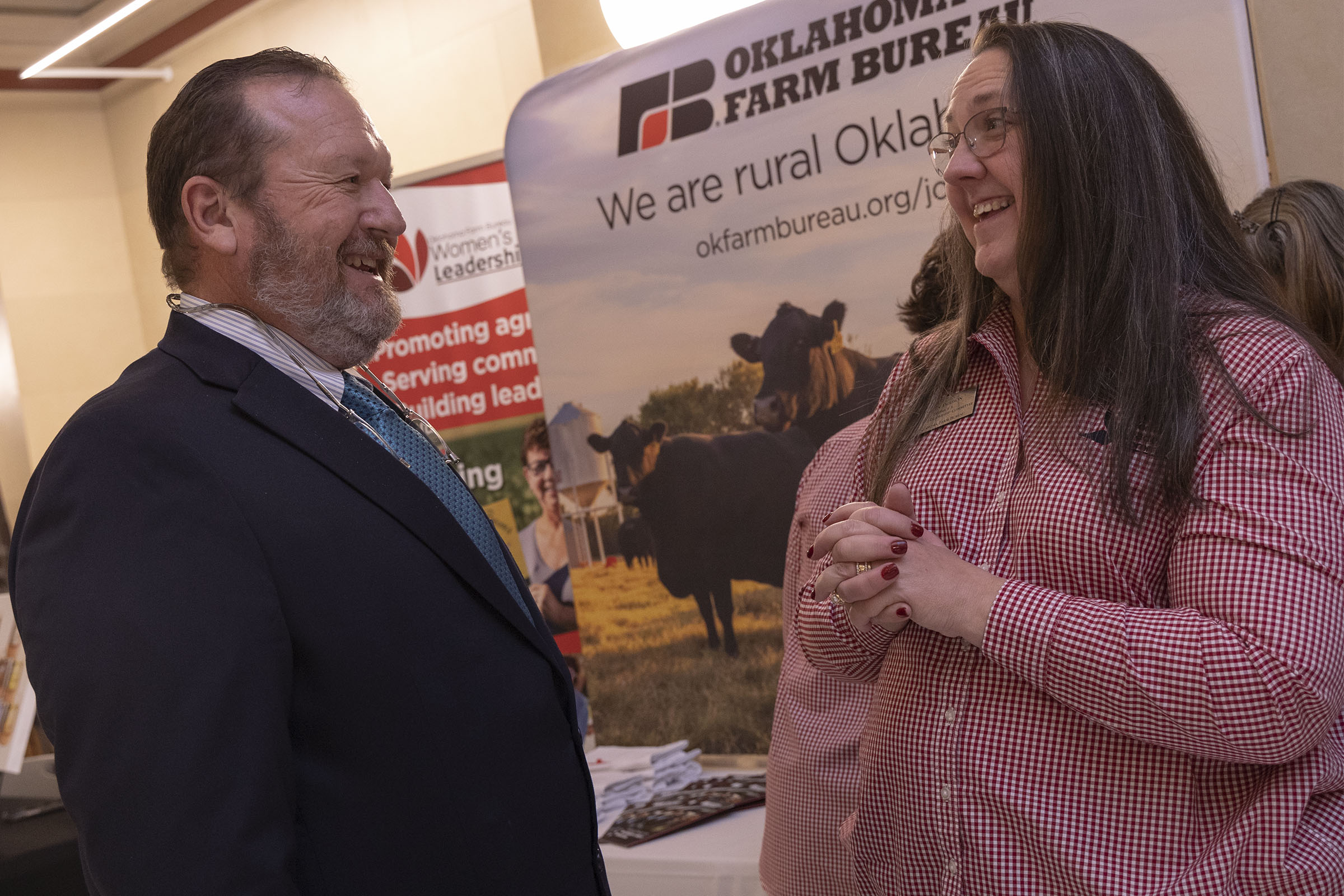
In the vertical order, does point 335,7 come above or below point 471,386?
above

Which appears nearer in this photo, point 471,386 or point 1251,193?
point 1251,193

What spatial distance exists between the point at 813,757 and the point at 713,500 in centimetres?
106

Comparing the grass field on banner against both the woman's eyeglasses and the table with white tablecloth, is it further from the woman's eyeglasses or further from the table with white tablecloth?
the woman's eyeglasses

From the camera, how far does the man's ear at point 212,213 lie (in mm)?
1438

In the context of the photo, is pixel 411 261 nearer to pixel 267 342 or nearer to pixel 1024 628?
pixel 267 342

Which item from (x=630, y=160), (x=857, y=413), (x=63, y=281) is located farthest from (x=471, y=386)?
(x=63, y=281)

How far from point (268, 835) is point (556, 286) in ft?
7.59

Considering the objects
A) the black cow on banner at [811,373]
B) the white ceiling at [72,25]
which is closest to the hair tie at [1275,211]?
the black cow on banner at [811,373]

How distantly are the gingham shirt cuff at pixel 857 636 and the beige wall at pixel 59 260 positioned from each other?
758 cm

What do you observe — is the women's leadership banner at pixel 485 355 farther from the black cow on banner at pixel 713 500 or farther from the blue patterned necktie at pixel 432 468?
the blue patterned necktie at pixel 432 468

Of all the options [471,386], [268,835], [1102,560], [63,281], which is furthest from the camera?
[63,281]

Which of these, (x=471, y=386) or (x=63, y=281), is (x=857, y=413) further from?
(x=63, y=281)

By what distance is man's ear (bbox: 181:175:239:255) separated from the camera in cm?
144

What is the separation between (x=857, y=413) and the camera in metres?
2.79
